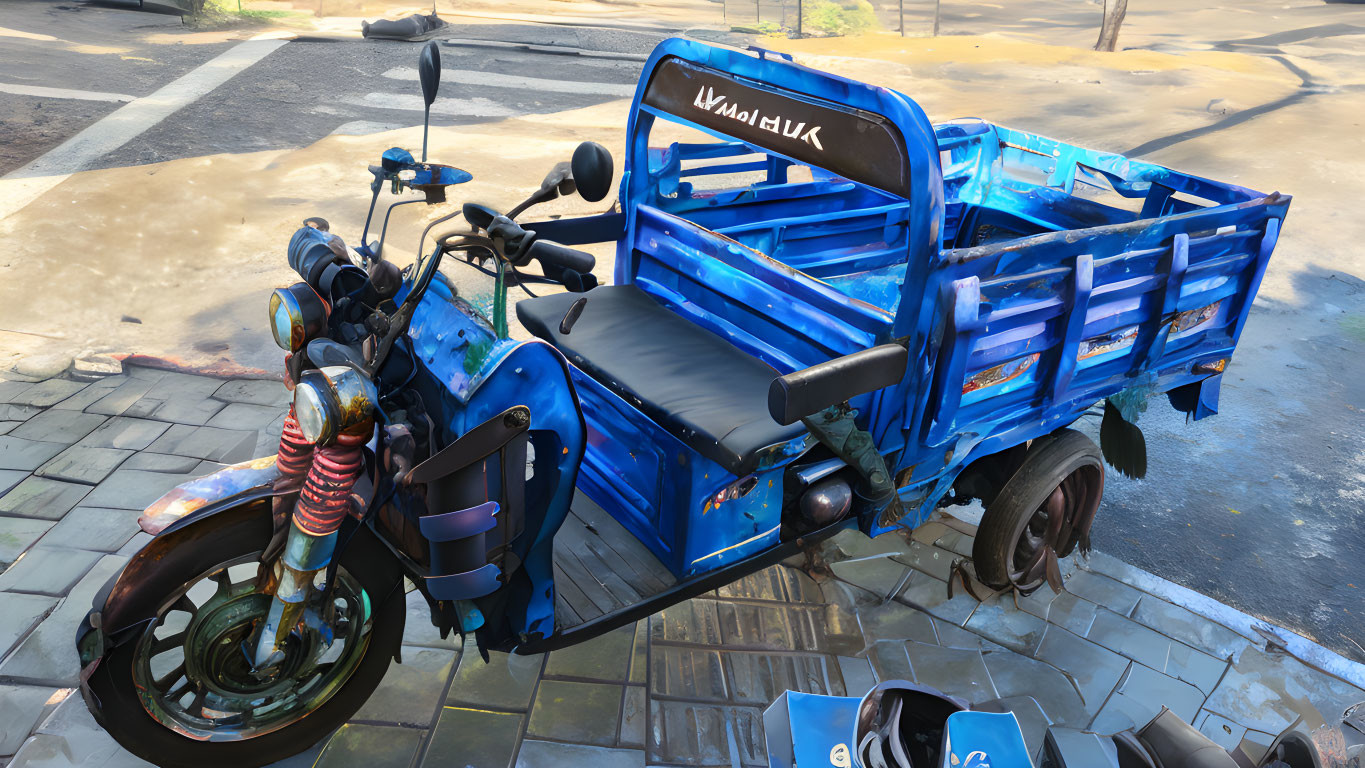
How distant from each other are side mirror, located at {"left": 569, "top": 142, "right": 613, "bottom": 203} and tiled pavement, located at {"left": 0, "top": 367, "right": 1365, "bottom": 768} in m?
1.56

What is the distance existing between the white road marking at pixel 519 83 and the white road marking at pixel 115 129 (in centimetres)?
198

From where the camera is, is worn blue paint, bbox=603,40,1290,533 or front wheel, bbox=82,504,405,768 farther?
worn blue paint, bbox=603,40,1290,533

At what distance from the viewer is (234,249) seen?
6293 millimetres

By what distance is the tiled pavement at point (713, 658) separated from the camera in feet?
9.00

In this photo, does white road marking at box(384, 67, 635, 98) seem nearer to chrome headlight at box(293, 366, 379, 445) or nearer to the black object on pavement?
the black object on pavement

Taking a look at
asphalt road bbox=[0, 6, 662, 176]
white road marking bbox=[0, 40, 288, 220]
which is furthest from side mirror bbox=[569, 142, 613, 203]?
asphalt road bbox=[0, 6, 662, 176]

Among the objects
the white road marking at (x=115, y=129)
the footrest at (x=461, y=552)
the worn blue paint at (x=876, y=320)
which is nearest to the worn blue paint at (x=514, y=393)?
the worn blue paint at (x=876, y=320)

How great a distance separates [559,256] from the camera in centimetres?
246

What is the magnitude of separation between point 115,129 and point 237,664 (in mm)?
7865

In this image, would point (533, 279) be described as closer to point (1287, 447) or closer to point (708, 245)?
point (708, 245)

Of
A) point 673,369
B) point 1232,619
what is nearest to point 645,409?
point 673,369

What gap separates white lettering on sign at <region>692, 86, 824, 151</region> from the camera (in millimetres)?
2719

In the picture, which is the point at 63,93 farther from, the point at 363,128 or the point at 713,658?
the point at 713,658

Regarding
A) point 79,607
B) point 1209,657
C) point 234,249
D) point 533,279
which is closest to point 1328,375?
point 1209,657
